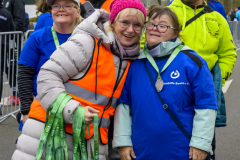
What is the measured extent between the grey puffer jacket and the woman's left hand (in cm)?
64

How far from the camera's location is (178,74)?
2.38m

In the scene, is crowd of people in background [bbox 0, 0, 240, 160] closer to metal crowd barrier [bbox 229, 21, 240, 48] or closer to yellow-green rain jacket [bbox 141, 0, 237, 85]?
yellow-green rain jacket [bbox 141, 0, 237, 85]

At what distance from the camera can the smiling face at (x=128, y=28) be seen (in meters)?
2.54

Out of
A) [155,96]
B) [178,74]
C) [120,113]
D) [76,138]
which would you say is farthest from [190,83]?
[76,138]

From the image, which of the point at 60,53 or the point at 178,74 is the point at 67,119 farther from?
the point at 178,74

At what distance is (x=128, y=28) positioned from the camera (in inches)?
100.0

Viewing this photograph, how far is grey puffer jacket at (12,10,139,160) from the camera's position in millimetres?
2256

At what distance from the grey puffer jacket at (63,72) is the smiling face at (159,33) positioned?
1.01 ft

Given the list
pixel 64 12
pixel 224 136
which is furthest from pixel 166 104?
pixel 224 136

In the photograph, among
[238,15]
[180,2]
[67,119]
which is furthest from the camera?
[238,15]

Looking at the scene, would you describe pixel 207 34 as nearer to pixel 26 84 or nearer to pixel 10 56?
pixel 26 84

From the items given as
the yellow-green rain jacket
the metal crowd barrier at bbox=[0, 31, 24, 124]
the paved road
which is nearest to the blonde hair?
the yellow-green rain jacket

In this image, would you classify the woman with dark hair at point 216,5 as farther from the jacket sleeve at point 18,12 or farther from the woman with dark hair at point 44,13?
the jacket sleeve at point 18,12

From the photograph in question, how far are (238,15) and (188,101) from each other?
65.2 feet
